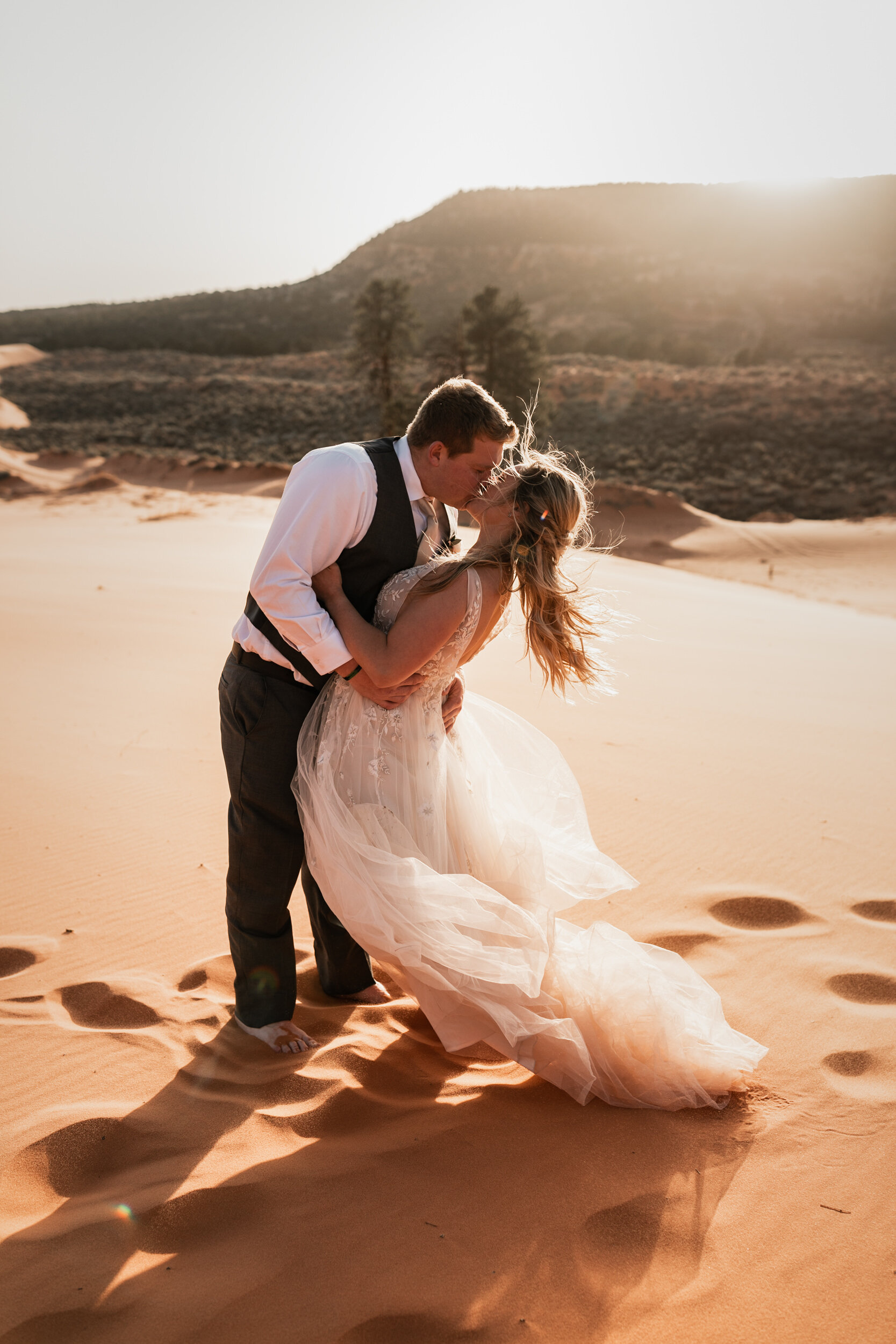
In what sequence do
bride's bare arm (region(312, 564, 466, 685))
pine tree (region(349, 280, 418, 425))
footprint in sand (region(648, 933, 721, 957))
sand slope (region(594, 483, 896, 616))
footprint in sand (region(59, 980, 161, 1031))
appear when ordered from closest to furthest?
bride's bare arm (region(312, 564, 466, 685)), footprint in sand (region(59, 980, 161, 1031)), footprint in sand (region(648, 933, 721, 957)), sand slope (region(594, 483, 896, 616)), pine tree (region(349, 280, 418, 425))

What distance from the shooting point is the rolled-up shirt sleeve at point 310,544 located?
269 cm

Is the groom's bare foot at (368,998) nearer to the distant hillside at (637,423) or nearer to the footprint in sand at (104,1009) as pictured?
the footprint in sand at (104,1009)

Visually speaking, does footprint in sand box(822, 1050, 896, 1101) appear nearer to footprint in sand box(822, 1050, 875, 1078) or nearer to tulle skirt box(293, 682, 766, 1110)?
footprint in sand box(822, 1050, 875, 1078)

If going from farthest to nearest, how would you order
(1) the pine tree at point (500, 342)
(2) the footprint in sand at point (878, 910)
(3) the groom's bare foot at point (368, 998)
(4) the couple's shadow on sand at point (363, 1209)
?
(1) the pine tree at point (500, 342), (2) the footprint in sand at point (878, 910), (3) the groom's bare foot at point (368, 998), (4) the couple's shadow on sand at point (363, 1209)

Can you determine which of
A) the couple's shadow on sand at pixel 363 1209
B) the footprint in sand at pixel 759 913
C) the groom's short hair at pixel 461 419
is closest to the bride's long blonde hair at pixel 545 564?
the groom's short hair at pixel 461 419

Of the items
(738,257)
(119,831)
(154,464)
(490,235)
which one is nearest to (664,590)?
(119,831)

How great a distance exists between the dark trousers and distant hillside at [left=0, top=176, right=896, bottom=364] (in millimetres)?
51256

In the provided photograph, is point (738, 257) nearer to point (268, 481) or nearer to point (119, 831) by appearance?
point (268, 481)

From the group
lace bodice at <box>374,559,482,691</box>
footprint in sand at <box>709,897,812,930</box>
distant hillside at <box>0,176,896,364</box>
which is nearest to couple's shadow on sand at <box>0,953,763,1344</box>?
lace bodice at <box>374,559,482,691</box>

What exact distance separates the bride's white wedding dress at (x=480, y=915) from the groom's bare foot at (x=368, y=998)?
483 mm

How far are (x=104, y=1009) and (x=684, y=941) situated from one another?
227 cm

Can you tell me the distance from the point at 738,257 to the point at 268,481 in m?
73.8

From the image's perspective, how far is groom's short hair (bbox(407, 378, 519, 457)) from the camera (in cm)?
276

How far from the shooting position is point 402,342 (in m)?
36.3
